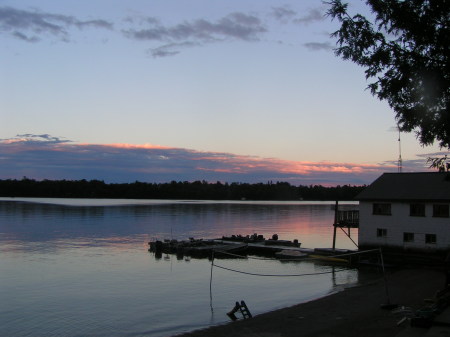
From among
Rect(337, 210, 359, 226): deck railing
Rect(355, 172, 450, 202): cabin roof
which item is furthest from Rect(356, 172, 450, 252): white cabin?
Rect(337, 210, 359, 226): deck railing

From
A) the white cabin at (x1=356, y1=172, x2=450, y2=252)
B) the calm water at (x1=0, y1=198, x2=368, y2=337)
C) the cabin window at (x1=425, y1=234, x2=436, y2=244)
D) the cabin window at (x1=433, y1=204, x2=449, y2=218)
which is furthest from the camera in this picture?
the cabin window at (x1=425, y1=234, x2=436, y2=244)

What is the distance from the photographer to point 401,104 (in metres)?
12.3

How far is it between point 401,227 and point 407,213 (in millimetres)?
1342

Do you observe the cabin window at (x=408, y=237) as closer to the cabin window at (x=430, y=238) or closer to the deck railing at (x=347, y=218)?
the cabin window at (x=430, y=238)

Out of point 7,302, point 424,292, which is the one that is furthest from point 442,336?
point 7,302

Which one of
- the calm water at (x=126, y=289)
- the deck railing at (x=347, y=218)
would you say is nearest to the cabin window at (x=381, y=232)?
the calm water at (x=126, y=289)

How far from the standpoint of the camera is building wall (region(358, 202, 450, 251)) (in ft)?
118

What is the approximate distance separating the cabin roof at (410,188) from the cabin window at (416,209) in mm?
611

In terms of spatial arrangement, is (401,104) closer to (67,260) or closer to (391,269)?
(391,269)

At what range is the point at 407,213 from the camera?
124 feet

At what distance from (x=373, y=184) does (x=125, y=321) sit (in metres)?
27.3

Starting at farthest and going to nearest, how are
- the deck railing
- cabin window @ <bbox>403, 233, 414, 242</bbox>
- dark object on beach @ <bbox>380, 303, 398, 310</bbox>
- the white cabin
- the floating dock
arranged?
the floating dock, the deck railing, cabin window @ <bbox>403, 233, 414, 242</bbox>, the white cabin, dark object on beach @ <bbox>380, 303, 398, 310</bbox>

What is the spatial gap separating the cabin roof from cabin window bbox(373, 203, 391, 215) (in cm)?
64

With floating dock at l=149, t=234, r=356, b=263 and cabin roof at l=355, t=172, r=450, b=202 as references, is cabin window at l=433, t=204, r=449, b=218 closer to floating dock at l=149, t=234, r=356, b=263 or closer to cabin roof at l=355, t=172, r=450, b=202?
cabin roof at l=355, t=172, r=450, b=202
